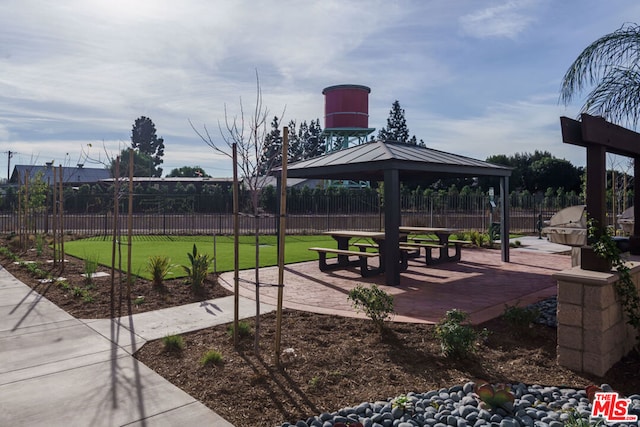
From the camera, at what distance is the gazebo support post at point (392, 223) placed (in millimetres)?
8211

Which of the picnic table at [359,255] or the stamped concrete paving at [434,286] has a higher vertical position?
the picnic table at [359,255]

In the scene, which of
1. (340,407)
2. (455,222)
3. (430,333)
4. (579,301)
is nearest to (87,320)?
(340,407)

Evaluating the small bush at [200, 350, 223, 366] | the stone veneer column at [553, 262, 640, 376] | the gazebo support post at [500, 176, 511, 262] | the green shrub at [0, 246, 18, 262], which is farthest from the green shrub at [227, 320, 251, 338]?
the green shrub at [0, 246, 18, 262]

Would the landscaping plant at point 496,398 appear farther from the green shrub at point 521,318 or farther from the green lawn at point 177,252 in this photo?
the green lawn at point 177,252

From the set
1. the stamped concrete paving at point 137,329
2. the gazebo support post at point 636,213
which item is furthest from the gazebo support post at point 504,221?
the gazebo support post at point 636,213

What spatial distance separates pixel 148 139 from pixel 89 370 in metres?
96.1

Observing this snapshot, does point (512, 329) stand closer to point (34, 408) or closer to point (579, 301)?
point (579, 301)

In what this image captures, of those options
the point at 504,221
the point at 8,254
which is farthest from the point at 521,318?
the point at 8,254

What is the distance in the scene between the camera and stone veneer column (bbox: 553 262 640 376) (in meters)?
4.03

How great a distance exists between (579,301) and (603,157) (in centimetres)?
148

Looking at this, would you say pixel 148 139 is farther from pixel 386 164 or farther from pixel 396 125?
pixel 386 164

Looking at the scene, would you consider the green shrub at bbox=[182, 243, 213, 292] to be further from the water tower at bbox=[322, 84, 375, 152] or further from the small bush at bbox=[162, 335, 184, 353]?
the water tower at bbox=[322, 84, 375, 152]

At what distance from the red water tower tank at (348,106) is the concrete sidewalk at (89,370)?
115ft

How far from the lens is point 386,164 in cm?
817
